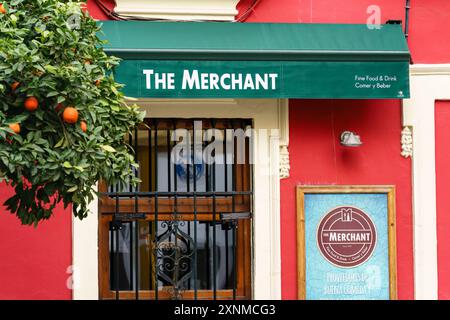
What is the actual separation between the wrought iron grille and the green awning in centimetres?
82

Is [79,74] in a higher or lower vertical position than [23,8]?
lower

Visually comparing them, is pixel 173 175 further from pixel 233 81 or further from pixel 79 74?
pixel 79 74

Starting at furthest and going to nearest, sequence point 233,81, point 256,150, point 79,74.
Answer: point 256,150, point 233,81, point 79,74

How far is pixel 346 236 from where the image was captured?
1032 centimetres

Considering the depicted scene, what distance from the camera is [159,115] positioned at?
10.2 meters

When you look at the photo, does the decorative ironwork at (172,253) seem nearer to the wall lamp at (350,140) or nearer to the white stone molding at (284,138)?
the white stone molding at (284,138)

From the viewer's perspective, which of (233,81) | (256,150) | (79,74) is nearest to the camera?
(79,74)

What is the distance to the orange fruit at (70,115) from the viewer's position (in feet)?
22.7

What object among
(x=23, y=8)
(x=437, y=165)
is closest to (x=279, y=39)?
(x=437, y=165)

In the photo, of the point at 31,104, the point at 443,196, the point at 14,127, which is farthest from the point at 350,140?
the point at 14,127

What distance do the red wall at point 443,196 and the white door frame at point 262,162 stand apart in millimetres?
1657

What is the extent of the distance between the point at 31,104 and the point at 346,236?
4503mm

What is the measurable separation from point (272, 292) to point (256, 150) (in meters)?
1.49

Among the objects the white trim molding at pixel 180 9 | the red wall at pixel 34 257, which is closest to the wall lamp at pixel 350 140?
the white trim molding at pixel 180 9
